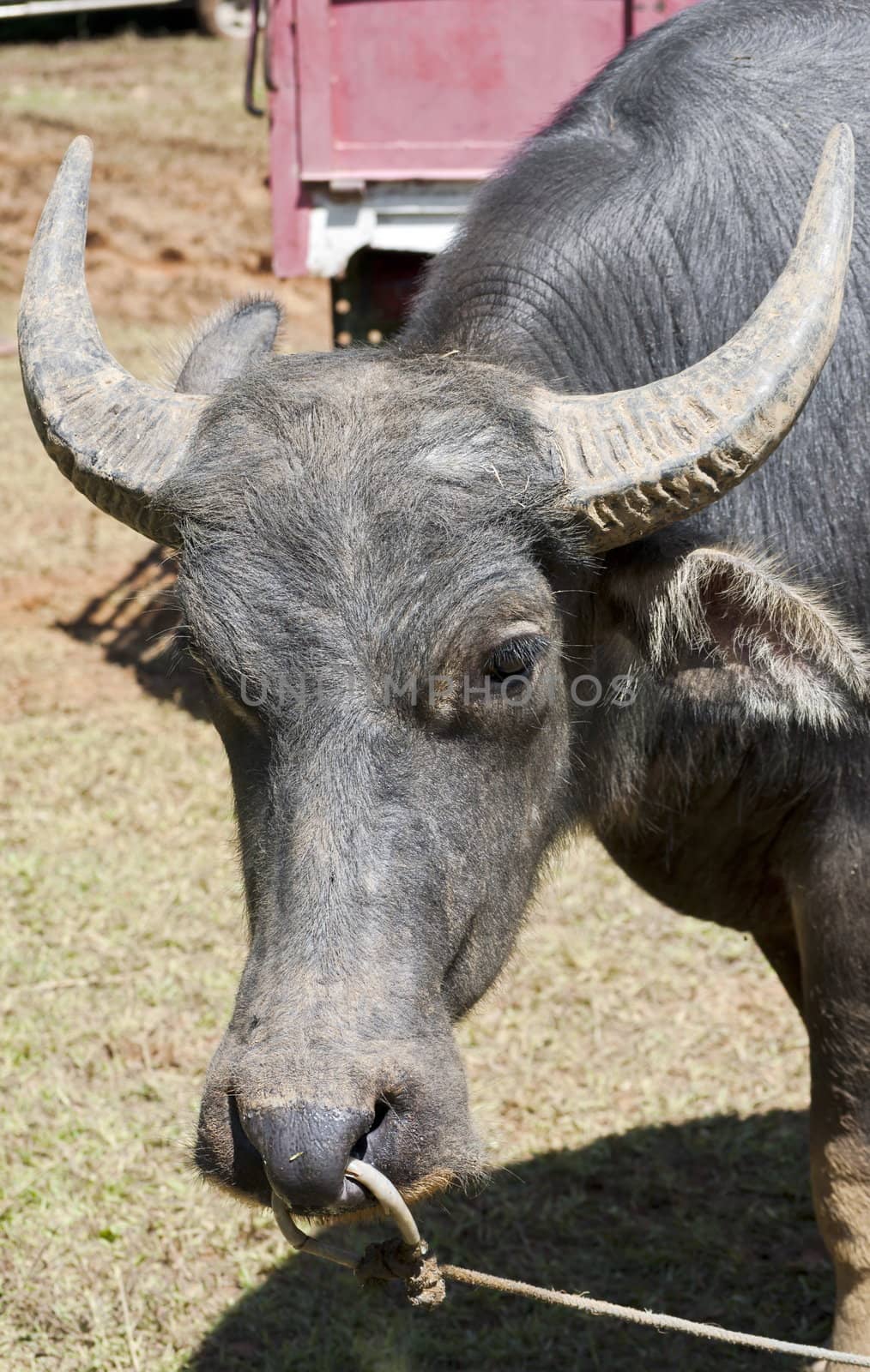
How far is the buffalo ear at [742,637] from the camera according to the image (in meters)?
2.97

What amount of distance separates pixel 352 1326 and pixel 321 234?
5720mm

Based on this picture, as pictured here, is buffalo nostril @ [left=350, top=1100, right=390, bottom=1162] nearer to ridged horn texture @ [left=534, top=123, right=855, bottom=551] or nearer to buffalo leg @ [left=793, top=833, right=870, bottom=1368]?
ridged horn texture @ [left=534, top=123, right=855, bottom=551]

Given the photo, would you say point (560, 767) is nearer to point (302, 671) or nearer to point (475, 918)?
point (475, 918)

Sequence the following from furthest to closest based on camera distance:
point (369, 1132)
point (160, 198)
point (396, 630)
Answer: point (160, 198) < point (396, 630) < point (369, 1132)

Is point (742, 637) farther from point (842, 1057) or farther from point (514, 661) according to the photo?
point (842, 1057)

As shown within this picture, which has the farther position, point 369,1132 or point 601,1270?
point 601,1270

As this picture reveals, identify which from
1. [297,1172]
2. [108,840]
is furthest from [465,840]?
[108,840]

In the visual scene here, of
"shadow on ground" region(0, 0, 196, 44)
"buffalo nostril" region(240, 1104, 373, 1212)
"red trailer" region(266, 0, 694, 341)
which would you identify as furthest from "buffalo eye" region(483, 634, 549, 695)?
"shadow on ground" region(0, 0, 196, 44)

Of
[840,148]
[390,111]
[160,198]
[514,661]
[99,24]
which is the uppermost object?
[99,24]

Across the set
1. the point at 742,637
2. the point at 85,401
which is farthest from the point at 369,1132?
the point at 85,401

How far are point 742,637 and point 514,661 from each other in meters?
0.59

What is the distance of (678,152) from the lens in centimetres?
352

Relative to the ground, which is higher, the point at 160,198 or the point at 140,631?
the point at 160,198

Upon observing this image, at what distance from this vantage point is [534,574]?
9.40 ft
